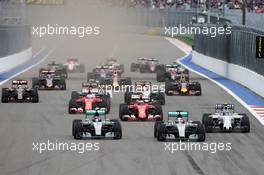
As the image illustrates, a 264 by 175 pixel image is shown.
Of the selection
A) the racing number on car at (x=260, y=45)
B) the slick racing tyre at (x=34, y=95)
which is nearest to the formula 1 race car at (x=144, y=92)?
the slick racing tyre at (x=34, y=95)

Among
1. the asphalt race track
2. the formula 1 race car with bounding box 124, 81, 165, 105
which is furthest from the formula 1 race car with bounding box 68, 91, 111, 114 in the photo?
the formula 1 race car with bounding box 124, 81, 165, 105

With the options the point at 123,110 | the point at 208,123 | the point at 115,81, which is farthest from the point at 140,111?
the point at 115,81

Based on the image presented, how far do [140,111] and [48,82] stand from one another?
12503 millimetres

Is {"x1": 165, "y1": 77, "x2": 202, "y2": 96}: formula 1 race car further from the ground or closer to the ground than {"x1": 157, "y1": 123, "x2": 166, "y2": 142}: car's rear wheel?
closer to the ground

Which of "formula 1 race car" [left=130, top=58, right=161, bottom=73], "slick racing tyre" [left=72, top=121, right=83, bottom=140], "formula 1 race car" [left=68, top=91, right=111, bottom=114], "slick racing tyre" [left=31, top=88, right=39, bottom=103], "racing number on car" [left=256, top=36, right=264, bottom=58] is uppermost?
"racing number on car" [left=256, top=36, right=264, bottom=58]

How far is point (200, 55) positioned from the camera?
6681cm

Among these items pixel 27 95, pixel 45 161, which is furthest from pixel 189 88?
pixel 45 161

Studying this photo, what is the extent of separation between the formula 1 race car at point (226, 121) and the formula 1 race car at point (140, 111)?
2.77m

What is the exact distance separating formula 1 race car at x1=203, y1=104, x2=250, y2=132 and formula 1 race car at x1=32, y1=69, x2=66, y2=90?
1540 cm

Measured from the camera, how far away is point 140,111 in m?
30.6

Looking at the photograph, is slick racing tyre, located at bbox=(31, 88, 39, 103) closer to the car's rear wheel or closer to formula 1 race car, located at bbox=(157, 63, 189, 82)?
formula 1 race car, located at bbox=(157, 63, 189, 82)

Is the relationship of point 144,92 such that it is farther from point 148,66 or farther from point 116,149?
point 148,66

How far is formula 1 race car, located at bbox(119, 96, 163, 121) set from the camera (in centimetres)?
3044

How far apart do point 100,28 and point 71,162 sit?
105 metres
